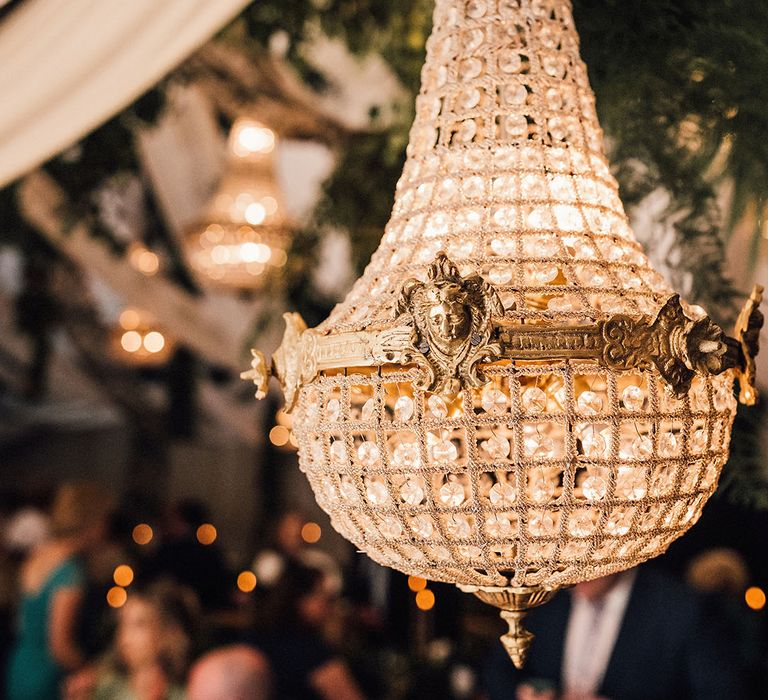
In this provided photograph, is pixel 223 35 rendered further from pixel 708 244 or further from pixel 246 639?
pixel 246 639

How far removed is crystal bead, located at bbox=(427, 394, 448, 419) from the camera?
65 centimetres

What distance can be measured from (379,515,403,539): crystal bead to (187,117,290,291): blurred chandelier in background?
2.09m

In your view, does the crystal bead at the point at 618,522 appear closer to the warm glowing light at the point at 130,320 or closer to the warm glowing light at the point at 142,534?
the warm glowing light at the point at 130,320

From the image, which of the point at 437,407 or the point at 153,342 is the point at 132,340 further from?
the point at 437,407

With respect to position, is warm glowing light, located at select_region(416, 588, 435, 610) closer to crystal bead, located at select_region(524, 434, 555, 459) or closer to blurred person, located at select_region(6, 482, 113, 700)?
blurred person, located at select_region(6, 482, 113, 700)

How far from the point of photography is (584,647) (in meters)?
1.68

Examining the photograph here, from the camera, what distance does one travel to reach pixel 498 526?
0.66 metres

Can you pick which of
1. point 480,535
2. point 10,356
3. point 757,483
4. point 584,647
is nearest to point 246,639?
point 584,647

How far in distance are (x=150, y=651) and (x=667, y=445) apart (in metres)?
2.06

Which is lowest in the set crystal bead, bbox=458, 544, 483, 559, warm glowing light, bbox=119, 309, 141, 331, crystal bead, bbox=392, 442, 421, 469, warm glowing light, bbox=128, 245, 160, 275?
crystal bead, bbox=458, 544, 483, 559

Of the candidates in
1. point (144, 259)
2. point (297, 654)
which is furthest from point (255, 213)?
point (297, 654)

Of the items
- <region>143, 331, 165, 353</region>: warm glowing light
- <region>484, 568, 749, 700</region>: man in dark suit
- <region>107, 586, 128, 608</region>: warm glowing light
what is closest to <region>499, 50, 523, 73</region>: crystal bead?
<region>484, 568, 749, 700</region>: man in dark suit

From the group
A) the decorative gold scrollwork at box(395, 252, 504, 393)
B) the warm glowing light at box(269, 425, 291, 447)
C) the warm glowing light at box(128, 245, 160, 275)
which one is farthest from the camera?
A: the warm glowing light at box(269, 425, 291, 447)

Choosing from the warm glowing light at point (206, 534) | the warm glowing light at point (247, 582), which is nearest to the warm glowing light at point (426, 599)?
the warm glowing light at point (247, 582)
